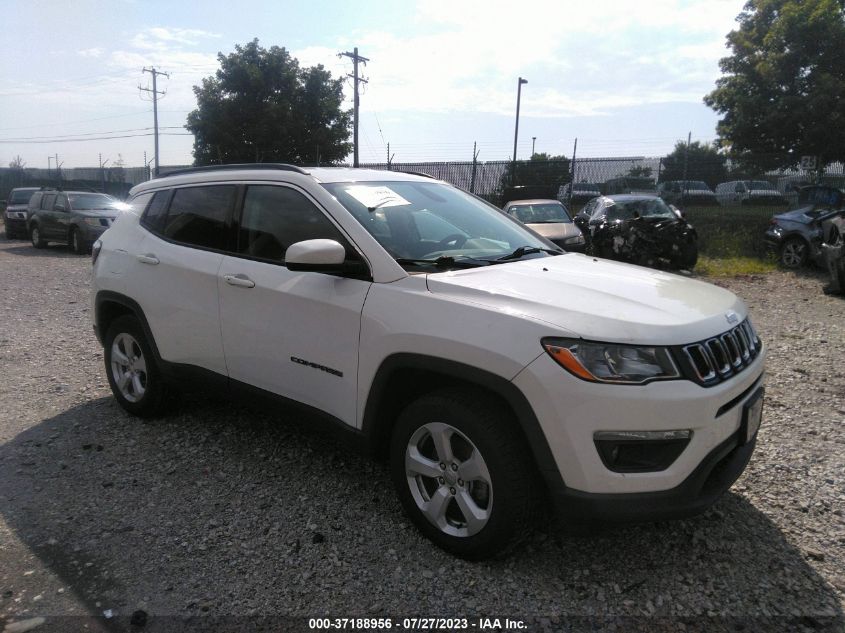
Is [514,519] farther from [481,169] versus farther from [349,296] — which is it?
[481,169]

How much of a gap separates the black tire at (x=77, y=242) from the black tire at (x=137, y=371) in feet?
44.3

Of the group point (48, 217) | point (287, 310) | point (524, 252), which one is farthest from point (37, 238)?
point (524, 252)

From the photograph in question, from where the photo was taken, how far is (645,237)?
37.3 ft

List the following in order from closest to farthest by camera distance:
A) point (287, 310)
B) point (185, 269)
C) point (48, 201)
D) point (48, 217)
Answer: point (287, 310), point (185, 269), point (48, 217), point (48, 201)

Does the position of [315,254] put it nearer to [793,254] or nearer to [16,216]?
[793,254]

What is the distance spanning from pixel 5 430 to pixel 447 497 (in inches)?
131

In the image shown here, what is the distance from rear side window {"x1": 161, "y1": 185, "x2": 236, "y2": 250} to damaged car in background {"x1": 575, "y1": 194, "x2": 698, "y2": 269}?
9.02 m

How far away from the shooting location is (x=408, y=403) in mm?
2982

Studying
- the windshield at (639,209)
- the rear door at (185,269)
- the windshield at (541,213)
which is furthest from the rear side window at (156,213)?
the windshield at (639,209)

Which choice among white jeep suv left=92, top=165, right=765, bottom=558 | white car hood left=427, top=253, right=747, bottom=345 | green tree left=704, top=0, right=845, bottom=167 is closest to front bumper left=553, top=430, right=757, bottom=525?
white jeep suv left=92, top=165, right=765, bottom=558

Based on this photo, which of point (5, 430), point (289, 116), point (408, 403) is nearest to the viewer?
point (408, 403)

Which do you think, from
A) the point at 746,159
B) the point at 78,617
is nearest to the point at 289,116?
the point at 746,159

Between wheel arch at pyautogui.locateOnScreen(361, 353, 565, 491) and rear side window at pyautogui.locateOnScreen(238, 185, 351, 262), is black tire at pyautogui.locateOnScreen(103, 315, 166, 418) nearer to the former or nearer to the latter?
rear side window at pyautogui.locateOnScreen(238, 185, 351, 262)

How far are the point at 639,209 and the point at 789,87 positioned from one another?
8643 mm
